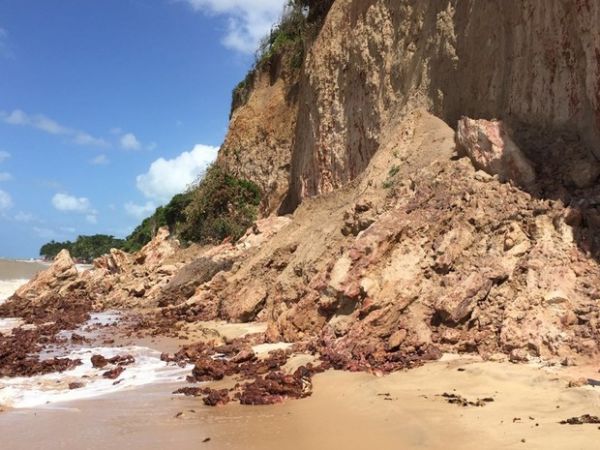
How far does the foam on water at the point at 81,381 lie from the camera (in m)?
7.82

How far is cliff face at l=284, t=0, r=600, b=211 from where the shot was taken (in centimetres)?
944

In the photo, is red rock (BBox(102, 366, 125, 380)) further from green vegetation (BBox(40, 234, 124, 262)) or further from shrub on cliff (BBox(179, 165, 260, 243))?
green vegetation (BBox(40, 234, 124, 262))

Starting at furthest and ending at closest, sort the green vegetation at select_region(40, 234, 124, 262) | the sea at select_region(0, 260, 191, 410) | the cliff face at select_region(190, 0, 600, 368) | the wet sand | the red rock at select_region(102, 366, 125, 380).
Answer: the green vegetation at select_region(40, 234, 124, 262) → the red rock at select_region(102, 366, 125, 380) → the sea at select_region(0, 260, 191, 410) → the cliff face at select_region(190, 0, 600, 368) → the wet sand

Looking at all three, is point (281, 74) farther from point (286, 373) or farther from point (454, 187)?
point (286, 373)

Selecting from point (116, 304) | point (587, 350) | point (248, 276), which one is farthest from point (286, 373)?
point (116, 304)

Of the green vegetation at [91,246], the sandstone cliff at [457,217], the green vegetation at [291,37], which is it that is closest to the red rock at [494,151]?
the sandstone cliff at [457,217]

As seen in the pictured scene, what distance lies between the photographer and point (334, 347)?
27.9ft

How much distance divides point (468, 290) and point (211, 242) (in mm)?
18115

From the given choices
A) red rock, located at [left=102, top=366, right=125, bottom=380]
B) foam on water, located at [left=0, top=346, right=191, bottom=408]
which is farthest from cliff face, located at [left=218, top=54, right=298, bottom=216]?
red rock, located at [left=102, top=366, right=125, bottom=380]

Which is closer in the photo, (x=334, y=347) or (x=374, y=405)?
(x=374, y=405)

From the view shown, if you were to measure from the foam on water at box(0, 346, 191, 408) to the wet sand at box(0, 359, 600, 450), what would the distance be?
0.65 m

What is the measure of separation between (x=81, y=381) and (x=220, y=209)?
18432mm

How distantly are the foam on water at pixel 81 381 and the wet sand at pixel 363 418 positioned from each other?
0.65 m

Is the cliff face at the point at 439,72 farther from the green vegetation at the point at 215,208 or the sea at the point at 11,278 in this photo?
the sea at the point at 11,278
